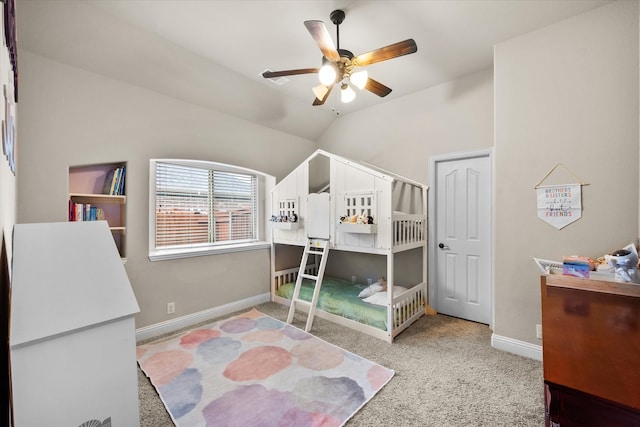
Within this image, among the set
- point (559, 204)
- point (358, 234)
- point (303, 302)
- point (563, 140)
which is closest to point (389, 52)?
point (563, 140)

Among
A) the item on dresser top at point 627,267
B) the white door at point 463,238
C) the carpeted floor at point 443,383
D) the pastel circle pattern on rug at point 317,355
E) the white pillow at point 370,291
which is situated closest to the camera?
the item on dresser top at point 627,267

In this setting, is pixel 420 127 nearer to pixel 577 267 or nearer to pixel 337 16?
pixel 337 16

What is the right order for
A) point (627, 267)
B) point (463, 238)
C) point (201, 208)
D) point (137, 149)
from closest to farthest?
point (627, 267) → point (137, 149) → point (463, 238) → point (201, 208)

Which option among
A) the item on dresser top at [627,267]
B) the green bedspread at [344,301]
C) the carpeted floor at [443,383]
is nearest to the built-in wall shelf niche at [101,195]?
the carpeted floor at [443,383]

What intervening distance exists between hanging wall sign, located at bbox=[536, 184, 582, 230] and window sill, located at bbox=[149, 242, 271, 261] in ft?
10.4

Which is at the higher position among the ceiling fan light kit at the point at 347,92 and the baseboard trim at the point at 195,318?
the ceiling fan light kit at the point at 347,92

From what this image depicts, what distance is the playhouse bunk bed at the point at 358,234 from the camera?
2.84 metres

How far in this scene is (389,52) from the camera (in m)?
1.92

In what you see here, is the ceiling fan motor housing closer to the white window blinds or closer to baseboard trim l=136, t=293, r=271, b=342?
the white window blinds

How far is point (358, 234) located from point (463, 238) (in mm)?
1348

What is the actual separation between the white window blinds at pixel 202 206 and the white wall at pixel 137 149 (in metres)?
0.26

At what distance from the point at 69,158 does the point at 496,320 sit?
163 inches

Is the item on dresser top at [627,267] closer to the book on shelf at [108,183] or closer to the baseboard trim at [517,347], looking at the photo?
the baseboard trim at [517,347]

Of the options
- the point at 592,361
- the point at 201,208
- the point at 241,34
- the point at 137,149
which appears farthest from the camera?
the point at 201,208
